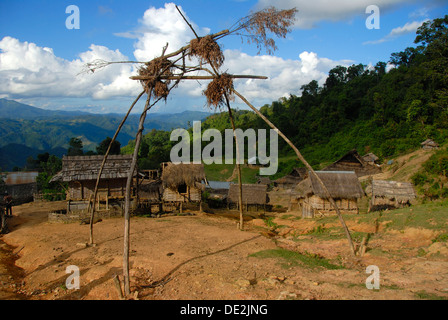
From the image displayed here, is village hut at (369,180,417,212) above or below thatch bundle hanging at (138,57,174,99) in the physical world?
below

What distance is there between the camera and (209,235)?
11.2 metres

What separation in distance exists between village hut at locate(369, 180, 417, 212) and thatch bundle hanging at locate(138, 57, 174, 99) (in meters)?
16.6

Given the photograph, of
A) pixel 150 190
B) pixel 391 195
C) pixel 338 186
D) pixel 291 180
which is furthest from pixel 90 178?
pixel 291 180

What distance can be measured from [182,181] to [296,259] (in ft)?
38.0

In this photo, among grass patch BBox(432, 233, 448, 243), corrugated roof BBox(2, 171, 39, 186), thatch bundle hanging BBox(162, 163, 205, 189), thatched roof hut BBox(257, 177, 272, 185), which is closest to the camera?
grass patch BBox(432, 233, 448, 243)

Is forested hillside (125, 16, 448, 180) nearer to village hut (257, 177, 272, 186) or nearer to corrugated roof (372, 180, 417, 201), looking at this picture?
village hut (257, 177, 272, 186)

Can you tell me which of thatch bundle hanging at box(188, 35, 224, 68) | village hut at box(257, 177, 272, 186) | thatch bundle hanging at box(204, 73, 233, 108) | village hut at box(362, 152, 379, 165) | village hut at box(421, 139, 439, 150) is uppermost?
thatch bundle hanging at box(188, 35, 224, 68)

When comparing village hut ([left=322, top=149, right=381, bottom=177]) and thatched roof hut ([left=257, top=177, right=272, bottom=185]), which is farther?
thatched roof hut ([left=257, top=177, right=272, bottom=185])

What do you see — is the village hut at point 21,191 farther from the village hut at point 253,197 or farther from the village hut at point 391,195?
the village hut at point 391,195

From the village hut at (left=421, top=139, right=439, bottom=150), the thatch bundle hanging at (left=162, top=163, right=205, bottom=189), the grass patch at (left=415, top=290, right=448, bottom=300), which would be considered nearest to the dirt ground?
the grass patch at (left=415, top=290, right=448, bottom=300)

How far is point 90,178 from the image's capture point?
631 inches

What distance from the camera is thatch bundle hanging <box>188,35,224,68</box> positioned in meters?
8.14

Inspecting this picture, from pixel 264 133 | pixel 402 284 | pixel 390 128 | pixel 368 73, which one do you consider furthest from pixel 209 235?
pixel 368 73

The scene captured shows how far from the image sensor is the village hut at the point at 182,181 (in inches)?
738
